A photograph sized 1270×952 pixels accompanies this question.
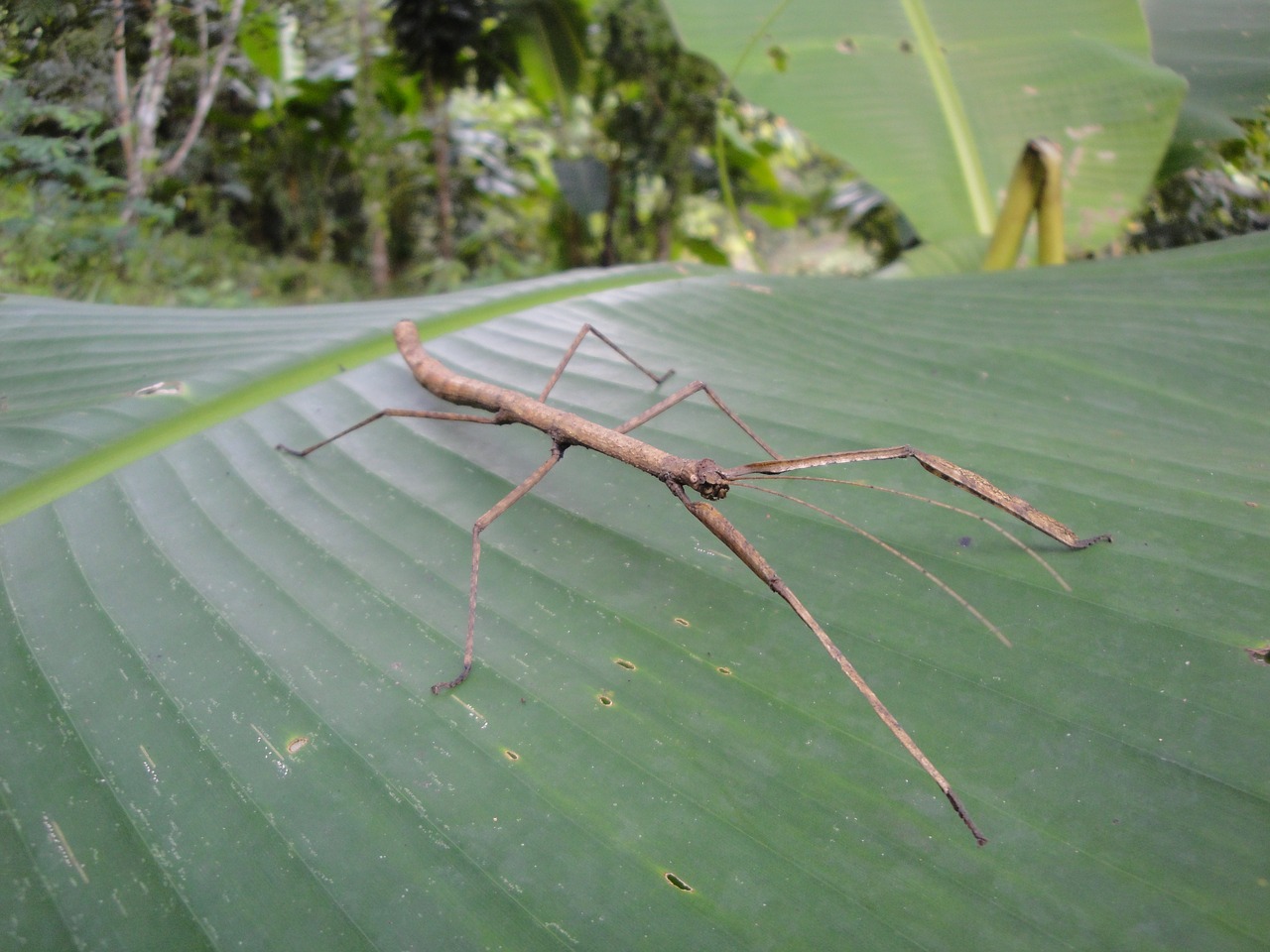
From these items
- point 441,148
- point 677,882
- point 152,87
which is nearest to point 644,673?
point 677,882

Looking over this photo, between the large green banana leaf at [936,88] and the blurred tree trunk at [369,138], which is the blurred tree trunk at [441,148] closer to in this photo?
the blurred tree trunk at [369,138]

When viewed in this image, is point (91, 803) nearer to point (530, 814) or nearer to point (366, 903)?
point (366, 903)

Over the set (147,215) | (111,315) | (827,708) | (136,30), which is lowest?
(827,708)

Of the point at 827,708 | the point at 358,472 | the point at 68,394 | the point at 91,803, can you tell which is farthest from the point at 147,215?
the point at 827,708

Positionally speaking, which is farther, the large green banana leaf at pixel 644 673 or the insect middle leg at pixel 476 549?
the insect middle leg at pixel 476 549

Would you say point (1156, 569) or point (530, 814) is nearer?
point (530, 814)

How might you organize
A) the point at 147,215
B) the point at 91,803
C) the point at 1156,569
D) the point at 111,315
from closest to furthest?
the point at 91,803 → the point at 1156,569 → the point at 111,315 → the point at 147,215

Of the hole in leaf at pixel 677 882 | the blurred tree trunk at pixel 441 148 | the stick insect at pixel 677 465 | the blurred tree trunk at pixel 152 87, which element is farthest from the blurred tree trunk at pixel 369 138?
the hole in leaf at pixel 677 882

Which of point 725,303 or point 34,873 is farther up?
point 725,303
